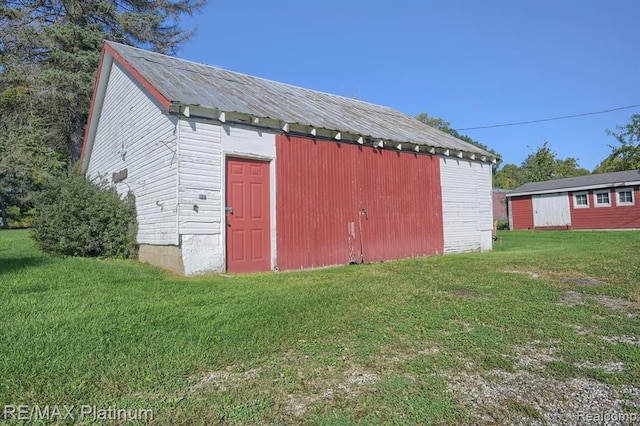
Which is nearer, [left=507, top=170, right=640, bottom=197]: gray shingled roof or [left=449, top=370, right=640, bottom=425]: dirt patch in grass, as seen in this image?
[left=449, top=370, right=640, bottom=425]: dirt patch in grass

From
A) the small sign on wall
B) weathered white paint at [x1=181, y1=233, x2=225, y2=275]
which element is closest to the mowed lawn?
weathered white paint at [x1=181, y1=233, x2=225, y2=275]

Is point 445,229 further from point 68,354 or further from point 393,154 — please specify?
point 68,354

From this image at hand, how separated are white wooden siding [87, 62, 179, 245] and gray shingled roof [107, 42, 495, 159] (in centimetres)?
51

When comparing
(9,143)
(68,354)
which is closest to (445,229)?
(68,354)

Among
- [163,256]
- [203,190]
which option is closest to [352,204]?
[203,190]

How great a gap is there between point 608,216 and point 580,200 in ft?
5.93

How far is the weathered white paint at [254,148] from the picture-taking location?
7.32 meters

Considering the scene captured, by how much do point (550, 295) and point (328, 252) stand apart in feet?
15.0

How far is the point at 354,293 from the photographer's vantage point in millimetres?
5086

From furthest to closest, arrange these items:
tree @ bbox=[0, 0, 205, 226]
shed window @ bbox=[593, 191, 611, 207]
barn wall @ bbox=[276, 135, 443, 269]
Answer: shed window @ bbox=[593, 191, 611, 207] → tree @ bbox=[0, 0, 205, 226] → barn wall @ bbox=[276, 135, 443, 269]

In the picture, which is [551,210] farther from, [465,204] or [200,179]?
[200,179]

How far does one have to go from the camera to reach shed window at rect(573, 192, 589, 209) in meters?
23.5

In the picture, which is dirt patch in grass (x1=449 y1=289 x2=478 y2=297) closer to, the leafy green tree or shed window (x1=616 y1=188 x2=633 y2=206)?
shed window (x1=616 y1=188 x2=633 y2=206)

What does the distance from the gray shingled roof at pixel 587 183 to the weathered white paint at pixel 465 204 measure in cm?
1423
